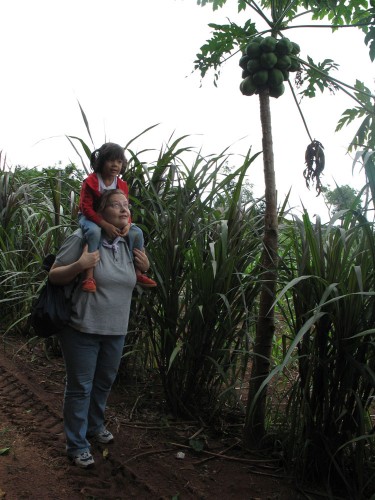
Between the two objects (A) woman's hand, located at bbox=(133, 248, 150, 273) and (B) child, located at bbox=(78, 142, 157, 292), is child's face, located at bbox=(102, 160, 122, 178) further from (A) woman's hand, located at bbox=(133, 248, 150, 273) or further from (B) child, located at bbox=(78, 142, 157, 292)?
(A) woman's hand, located at bbox=(133, 248, 150, 273)

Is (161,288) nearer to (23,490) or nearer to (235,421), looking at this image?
(235,421)

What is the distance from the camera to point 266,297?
2406 millimetres

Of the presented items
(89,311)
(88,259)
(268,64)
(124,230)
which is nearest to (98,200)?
(124,230)

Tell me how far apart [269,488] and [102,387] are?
0.88 m

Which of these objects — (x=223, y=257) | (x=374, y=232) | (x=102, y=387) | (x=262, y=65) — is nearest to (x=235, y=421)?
(x=102, y=387)

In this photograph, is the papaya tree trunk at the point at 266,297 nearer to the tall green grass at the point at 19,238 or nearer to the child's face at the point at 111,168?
the child's face at the point at 111,168

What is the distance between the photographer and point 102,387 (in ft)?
Answer: 8.20

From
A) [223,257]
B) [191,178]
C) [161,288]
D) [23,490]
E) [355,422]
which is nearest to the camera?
[355,422]

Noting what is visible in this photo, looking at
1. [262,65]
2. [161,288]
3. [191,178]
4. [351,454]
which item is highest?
[262,65]

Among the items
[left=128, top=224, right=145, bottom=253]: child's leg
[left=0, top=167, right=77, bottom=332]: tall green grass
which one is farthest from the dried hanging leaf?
[left=0, top=167, right=77, bottom=332]: tall green grass

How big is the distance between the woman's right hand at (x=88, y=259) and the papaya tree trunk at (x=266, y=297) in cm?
74

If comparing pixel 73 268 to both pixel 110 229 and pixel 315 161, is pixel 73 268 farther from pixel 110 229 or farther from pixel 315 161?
pixel 315 161

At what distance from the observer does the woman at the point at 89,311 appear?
228cm

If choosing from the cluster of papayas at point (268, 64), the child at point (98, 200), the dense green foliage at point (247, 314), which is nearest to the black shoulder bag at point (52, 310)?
the child at point (98, 200)
